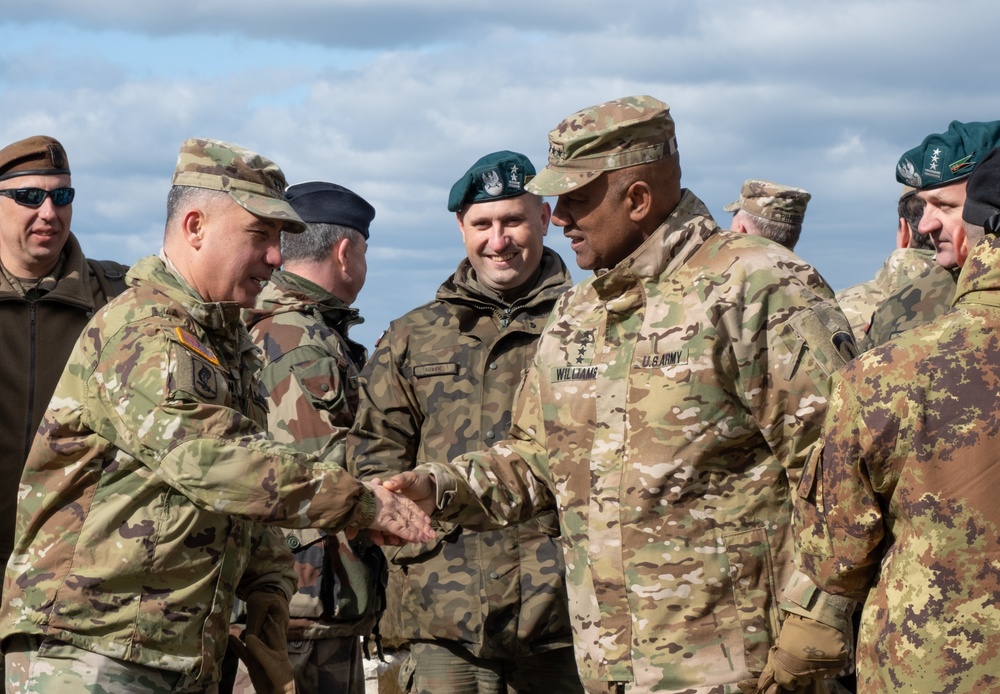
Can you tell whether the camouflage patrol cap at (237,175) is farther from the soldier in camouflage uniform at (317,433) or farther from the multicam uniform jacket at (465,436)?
the soldier in camouflage uniform at (317,433)

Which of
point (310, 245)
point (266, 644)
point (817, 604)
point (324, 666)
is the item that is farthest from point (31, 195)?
point (817, 604)

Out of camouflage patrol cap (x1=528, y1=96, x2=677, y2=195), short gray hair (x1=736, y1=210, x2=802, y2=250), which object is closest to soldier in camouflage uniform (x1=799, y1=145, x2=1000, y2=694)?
camouflage patrol cap (x1=528, y1=96, x2=677, y2=195)

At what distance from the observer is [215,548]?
4.52 metres

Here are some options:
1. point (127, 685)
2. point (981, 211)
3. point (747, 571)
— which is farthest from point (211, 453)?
point (981, 211)

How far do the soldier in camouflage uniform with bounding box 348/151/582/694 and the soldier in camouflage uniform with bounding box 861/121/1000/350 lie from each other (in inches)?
60.4

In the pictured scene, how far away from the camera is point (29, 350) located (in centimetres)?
693

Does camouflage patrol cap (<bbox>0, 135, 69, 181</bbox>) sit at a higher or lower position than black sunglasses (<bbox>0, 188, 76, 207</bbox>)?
higher

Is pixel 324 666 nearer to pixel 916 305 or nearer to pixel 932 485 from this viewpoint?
pixel 916 305

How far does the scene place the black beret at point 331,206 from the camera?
279 inches

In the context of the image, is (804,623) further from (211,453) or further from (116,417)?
(116,417)

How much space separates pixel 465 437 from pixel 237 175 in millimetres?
1856

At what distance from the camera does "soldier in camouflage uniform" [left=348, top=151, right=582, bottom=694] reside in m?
5.97

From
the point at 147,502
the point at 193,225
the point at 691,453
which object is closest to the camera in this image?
the point at 691,453

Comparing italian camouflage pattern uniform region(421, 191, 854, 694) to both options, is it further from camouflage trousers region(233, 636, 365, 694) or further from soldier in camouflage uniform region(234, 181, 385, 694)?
camouflage trousers region(233, 636, 365, 694)
